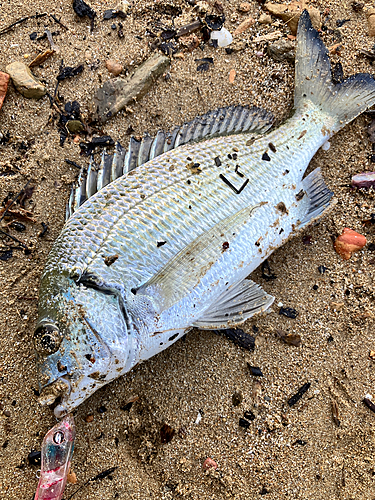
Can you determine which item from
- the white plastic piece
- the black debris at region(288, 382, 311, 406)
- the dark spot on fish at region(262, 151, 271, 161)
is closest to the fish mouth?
the black debris at region(288, 382, 311, 406)

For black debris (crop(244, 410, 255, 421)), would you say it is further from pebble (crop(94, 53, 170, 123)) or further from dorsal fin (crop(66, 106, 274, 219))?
pebble (crop(94, 53, 170, 123))

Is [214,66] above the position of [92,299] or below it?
above

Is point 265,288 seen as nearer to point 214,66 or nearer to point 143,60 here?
point 214,66

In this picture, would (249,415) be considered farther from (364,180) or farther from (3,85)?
(3,85)

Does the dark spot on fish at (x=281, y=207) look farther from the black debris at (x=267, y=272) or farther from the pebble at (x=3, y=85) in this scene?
the pebble at (x=3, y=85)

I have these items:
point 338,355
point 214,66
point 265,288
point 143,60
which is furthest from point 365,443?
point 143,60

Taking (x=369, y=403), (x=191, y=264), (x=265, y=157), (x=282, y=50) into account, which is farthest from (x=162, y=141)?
(x=369, y=403)
